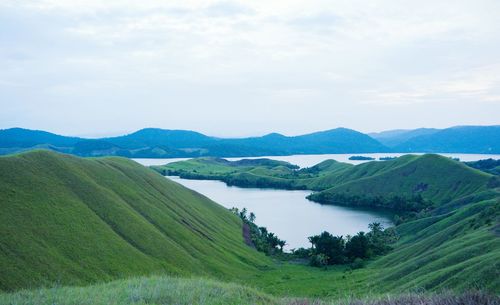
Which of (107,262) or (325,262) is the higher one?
(107,262)

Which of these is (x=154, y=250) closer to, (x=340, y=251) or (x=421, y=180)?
(x=340, y=251)

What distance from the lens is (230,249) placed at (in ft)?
236

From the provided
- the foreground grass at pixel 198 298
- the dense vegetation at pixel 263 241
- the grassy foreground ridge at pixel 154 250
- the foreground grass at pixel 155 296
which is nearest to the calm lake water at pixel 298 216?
the dense vegetation at pixel 263 241

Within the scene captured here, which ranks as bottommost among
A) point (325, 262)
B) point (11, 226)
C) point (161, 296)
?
point (325, 262)

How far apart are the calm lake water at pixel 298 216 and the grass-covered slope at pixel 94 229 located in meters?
32.0

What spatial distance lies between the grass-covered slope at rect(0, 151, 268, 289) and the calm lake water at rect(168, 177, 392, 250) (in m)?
32.0

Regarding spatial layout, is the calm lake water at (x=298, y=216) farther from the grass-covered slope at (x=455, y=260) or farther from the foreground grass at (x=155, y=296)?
the foreground grass at (x=155, y=296)

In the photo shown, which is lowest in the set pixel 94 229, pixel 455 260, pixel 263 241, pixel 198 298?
pixel 263 241

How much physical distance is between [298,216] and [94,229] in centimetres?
8804

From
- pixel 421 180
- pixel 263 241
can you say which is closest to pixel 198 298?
pixel 263 241

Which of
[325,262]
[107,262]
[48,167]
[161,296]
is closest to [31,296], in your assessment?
[161,296]

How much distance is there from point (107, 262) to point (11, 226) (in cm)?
1082

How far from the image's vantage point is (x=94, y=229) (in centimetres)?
5241

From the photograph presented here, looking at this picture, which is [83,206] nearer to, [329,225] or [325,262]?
[325,262]
